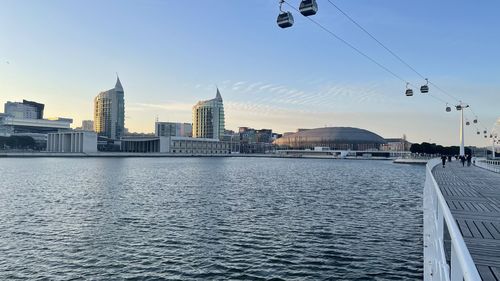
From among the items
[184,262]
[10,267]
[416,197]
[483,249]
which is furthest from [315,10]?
[416,197]

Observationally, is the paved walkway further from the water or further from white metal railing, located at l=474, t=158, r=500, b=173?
white metal railing, located at l=474, t=158, r=500, b=173

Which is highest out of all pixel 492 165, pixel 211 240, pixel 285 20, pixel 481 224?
pixel 285 20

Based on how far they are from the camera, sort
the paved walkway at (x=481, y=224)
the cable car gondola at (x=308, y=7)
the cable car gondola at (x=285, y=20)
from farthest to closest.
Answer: the cable car gondola at (x=285, y=20)
the cable car gondola at (x=308, y=7)
the paved walkway at (x=481, y=224)

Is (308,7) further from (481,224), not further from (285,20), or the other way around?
(481,224)

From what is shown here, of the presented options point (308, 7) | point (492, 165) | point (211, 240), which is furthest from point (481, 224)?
point (492, 165)

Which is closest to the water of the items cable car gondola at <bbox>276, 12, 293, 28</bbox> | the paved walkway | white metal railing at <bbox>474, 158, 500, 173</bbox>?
the paved walkway

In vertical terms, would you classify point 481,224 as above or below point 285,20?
below

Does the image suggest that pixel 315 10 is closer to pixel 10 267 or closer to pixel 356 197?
pixel 10 267

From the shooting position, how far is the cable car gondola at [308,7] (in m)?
12.2

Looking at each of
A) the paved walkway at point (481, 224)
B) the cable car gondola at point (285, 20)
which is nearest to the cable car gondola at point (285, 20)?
the cable car gondola at point (285, 20)

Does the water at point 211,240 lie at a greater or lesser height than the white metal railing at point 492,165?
lesser

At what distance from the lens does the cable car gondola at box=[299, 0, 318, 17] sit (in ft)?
40.0

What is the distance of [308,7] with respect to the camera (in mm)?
12242

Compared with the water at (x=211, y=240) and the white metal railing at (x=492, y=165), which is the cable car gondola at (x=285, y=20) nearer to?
the water at (x=211, y=240)
